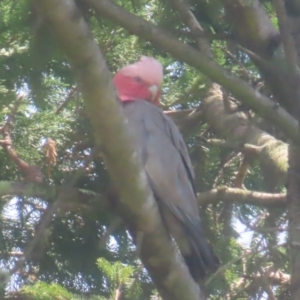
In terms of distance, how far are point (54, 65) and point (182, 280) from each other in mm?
991

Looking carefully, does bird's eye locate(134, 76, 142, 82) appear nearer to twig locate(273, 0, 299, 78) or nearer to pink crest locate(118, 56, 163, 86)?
pink crest locate(118, 56, 163, 86)

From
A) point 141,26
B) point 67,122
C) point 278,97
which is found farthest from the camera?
point 67,122

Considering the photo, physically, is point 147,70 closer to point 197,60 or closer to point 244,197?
point 244,197

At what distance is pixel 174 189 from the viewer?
2.83 meters

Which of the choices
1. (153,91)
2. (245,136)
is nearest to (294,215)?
(245,136)

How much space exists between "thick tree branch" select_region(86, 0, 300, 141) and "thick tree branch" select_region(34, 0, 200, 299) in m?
0.40

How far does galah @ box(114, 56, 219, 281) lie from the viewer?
2682mm

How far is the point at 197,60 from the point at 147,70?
4.00 feet

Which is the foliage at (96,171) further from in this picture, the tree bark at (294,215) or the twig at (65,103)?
the tree bark at (294,215)

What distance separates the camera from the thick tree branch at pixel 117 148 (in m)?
1.68

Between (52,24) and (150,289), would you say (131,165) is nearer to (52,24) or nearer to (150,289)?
(52,24)

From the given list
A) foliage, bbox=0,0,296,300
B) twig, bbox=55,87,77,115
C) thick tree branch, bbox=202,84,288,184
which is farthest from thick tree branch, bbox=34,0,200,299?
twig, bbox=55,87,77,115

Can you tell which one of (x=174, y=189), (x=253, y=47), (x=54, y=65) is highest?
(x=253, y=47)

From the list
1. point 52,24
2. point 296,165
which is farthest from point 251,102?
point 52,24
